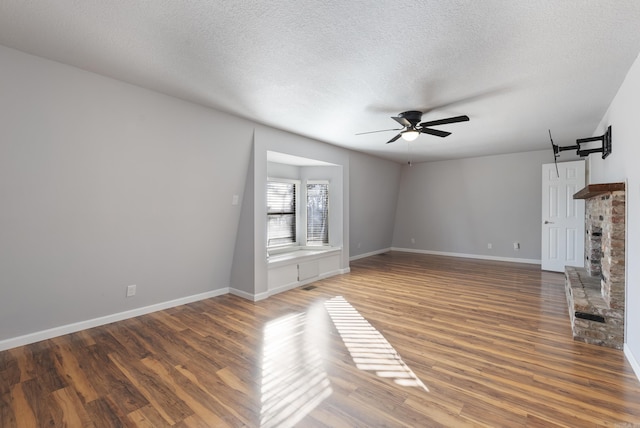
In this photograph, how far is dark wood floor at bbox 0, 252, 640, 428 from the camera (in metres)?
1.84

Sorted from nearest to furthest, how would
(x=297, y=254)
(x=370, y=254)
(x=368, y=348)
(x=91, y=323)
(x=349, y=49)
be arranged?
(x=349, y=49) < (x=368, y=348) < (x=91, y=323) < (x=297, y=254) < (x=370, y=254)

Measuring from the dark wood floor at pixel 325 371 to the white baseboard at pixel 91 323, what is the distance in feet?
0.27

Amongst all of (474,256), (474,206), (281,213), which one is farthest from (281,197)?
(474,256)

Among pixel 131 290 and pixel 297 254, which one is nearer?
Result: pixel 131 290

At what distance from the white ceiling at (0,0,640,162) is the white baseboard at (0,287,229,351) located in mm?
2505

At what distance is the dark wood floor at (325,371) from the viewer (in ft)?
6.04

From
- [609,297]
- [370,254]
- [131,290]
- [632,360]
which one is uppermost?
[609,297]

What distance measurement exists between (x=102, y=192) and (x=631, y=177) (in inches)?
187

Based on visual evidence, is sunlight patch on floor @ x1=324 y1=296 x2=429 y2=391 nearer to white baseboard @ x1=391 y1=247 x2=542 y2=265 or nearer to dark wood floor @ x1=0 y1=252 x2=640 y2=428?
dark wood floor @ x1=0 y1=252 x2=640 y2=428

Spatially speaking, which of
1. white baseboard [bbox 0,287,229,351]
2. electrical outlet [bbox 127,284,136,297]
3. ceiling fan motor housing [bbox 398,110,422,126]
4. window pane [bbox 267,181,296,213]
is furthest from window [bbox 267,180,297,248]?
ceiling fan motor housing [bbox 398,110,422,126]

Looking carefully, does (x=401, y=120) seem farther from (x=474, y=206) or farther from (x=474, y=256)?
(x=474, y=256)

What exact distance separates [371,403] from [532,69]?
10.0 ft

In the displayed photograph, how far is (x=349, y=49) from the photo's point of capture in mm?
2270

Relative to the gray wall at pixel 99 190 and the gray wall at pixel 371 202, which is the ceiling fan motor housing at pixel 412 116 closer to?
the gray wall at pixel 99 190
